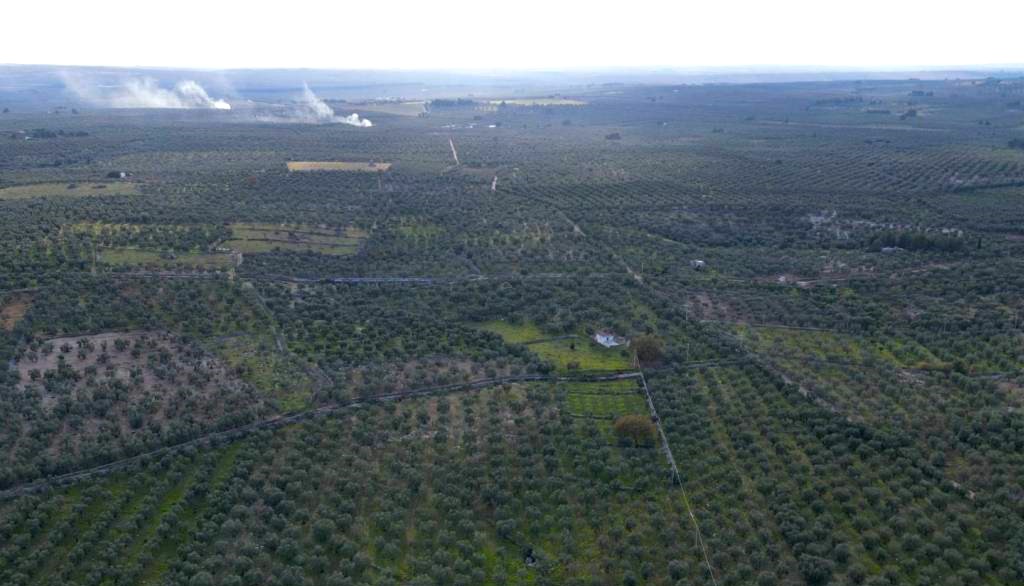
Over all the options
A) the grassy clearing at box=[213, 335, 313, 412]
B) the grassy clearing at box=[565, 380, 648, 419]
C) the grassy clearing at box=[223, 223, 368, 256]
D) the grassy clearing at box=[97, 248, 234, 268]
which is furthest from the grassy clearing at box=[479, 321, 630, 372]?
the grassy clearing at box=[97, 248, 234, 268]

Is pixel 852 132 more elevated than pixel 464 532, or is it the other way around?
pixel 852 132

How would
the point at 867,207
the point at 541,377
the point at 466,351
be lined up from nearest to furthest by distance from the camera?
1. the point at 541,377
2. the point at 466,351
3. the point at 867,207

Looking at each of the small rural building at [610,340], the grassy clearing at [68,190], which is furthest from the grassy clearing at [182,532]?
the grassy clearing at [68,190]

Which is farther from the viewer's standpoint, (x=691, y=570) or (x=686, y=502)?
(x=686, y=502)

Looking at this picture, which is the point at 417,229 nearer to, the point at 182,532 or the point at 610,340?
the point at 610,340

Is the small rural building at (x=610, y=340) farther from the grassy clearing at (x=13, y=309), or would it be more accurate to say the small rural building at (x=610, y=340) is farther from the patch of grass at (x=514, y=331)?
the grassy clearing at (x=13, y=309)

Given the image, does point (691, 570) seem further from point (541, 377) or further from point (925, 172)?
point (925, 172)

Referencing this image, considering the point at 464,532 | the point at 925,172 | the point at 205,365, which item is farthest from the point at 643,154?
the point at 464,532

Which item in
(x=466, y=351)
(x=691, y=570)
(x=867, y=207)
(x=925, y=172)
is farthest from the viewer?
(x=925, y=172)
